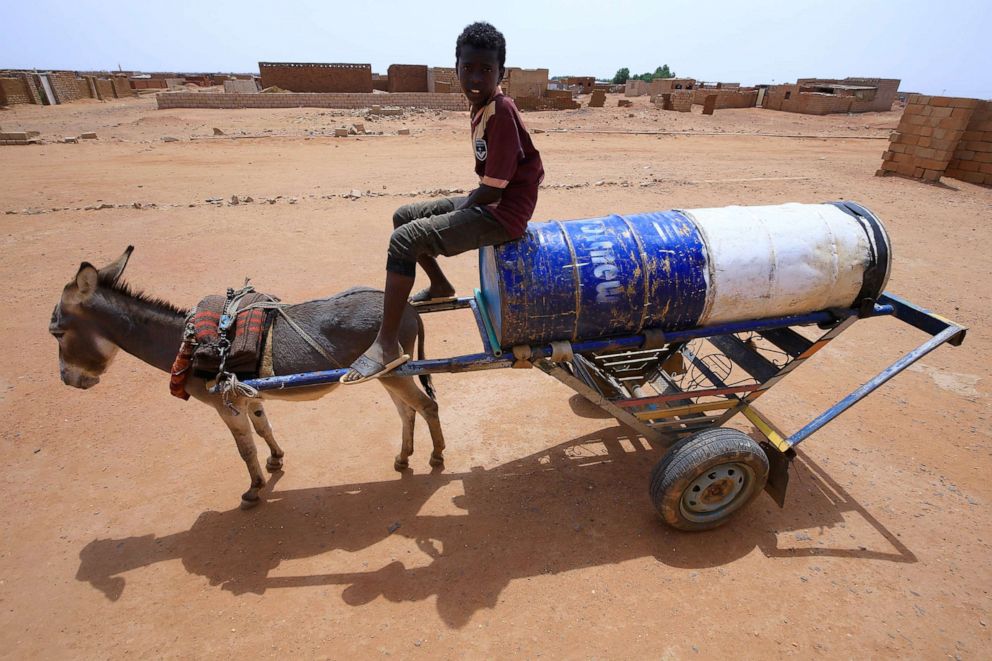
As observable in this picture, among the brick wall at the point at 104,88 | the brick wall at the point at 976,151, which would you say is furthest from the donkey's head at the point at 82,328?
the brick wall at the point at 104,88

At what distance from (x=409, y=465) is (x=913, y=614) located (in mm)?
3375

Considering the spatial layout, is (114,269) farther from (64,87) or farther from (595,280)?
(64,87)

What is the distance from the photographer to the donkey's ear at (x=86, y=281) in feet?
10.6

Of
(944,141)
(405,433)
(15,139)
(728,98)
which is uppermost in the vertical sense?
(728,98)

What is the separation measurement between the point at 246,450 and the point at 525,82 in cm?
2789

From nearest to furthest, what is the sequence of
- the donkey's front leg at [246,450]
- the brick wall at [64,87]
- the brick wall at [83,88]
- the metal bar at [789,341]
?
the metal bar at [789,341] → the donkey's front leg at [246,450] → the brick wall at [64,87] → the brick wall at [83,88]

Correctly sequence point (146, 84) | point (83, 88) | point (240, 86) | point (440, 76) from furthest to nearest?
point (146, 84), point (83, 88), point (440, 76), point (240, 86)

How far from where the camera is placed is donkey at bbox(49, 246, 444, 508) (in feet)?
11.0

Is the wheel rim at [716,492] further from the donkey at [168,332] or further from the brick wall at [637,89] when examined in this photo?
the brick wall at [637,89]

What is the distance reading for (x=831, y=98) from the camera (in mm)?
30750

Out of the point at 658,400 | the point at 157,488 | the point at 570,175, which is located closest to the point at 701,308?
the point at 658,400

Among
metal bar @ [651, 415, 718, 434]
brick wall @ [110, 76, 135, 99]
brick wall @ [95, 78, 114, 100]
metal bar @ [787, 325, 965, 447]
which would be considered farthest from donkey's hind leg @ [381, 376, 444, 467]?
brick wall @ [110, 76, 135, 99]

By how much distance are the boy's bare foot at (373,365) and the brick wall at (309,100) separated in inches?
1085

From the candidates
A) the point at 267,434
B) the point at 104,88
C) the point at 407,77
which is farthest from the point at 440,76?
the point at 267,434
